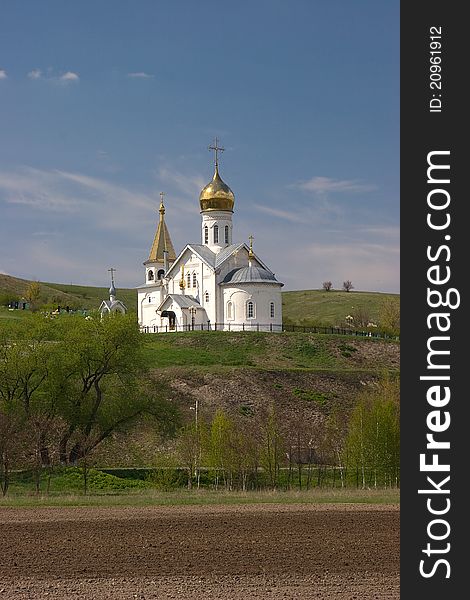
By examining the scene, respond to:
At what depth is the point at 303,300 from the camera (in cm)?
15512

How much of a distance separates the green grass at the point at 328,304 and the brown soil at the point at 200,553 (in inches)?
3943

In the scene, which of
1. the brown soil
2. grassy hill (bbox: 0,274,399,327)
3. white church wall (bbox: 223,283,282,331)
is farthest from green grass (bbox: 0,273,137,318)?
the brown soil

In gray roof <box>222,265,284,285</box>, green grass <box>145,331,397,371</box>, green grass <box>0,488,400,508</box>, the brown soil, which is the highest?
gray roof <box>222,265,284,285</box>

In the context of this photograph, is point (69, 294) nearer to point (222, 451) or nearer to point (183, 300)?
point (183, 300)

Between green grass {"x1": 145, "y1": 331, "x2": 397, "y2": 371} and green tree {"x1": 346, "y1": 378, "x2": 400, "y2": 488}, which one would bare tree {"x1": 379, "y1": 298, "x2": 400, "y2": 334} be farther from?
green tree {"x1": 346, "y1": 378, "x2": 400, "y2": 488}

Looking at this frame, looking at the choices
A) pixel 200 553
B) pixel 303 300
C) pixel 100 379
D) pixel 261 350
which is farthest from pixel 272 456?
pixel 303 300

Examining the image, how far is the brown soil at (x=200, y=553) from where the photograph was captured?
1548cm

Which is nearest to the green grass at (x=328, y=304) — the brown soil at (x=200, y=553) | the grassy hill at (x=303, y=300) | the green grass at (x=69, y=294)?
the grassy hill at (x=303, y=300)

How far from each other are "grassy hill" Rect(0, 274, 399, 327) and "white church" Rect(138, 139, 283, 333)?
4732 cm

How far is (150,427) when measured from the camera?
4553cm

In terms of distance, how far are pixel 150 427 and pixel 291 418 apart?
942 centimetres

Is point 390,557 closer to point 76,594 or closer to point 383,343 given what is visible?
point 76,594

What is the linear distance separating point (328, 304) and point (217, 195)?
74.6m

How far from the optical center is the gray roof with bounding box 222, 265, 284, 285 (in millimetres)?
70438
